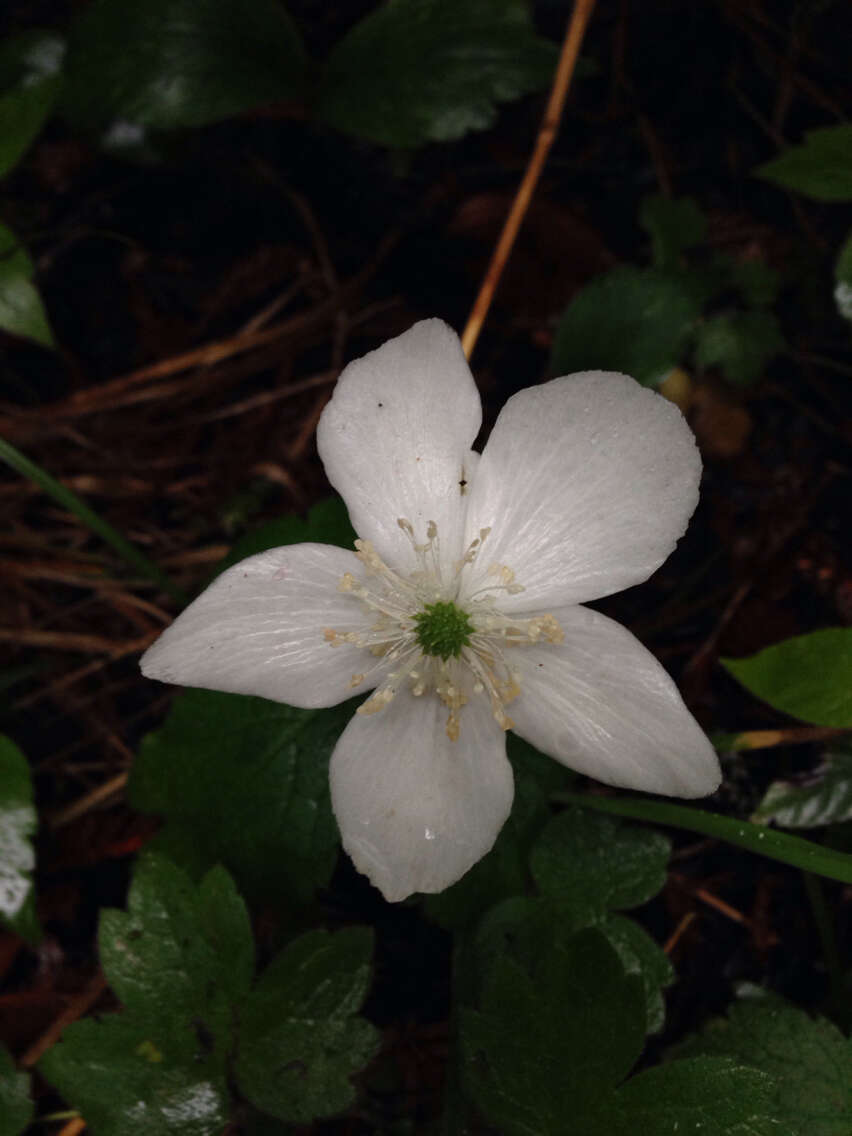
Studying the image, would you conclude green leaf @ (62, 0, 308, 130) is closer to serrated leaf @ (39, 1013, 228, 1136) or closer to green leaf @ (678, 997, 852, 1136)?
serrated leaf @ (39, 1013, 228, 1136)

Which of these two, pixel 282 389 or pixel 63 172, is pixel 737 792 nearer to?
pixel 282 389

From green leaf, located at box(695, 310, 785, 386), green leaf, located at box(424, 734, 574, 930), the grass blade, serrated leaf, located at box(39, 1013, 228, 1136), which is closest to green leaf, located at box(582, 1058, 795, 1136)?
green leaf, located at box(424, 734, 574, 930)

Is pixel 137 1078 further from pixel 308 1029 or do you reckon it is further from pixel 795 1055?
pixel 795 1055

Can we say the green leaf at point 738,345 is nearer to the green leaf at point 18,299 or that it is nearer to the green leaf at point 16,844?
the green leaf at point 18,299

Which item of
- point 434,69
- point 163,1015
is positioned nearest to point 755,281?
point 434,69

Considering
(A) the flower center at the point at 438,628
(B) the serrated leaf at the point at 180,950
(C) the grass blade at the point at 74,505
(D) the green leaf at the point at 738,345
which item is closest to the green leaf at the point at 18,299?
(C) the grass blade at the point at 74,505

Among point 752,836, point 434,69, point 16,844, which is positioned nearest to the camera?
point 752,836
